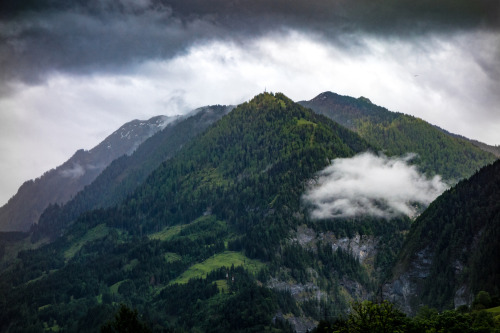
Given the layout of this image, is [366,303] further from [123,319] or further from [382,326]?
[123,319]

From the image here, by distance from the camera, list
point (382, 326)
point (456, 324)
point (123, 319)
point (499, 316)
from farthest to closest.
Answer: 1. point (499, 316)
2. point (456, 324)
3. point (123, 319)
4. point (382, 326)

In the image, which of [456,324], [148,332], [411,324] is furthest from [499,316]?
[148,332]

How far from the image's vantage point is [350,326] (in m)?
114

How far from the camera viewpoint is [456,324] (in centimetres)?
13488

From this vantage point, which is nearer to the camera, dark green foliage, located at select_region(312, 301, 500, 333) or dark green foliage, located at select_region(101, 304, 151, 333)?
dark green foliage, located at select_region(312, 301, 500, 333)

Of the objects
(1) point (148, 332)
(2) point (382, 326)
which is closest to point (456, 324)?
Answer: (2) point (382, 326)

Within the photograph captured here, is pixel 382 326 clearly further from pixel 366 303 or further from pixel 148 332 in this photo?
pixel 148 332

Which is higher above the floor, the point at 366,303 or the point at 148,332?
the point at 366,303

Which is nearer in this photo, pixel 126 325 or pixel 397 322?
pixel 126 325

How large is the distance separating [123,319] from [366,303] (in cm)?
5313

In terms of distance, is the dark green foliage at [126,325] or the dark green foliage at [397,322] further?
the dark green foliage at [126,325]

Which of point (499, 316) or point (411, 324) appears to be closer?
point (411, 324)

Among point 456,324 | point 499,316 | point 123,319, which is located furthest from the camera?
point 499,316

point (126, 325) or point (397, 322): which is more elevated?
point (397, 322)
